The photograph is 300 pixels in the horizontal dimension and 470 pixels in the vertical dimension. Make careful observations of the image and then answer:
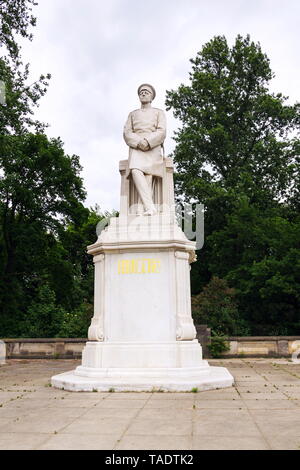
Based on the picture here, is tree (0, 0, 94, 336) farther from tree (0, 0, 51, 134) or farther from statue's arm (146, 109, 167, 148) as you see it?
statue's arm (146, 109, 167, 148)

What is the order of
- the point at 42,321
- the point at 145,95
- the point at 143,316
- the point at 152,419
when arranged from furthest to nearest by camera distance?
1. the point at 42,321
2. the point at 145,95
3. the point at 143,316
4. the point at 152,419

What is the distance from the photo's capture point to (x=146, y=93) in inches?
395

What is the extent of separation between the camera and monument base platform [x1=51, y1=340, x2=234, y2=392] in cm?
710

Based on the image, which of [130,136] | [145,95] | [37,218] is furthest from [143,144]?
[37,218]

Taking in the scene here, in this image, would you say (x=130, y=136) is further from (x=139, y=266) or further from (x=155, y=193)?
(x=139, y=266)

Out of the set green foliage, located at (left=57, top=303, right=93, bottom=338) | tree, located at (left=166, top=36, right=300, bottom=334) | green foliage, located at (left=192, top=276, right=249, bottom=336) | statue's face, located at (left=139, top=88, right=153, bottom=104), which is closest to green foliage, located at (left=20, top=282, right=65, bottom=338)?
green foliage, located at (left=57, top=303, right=93, bottom=338)

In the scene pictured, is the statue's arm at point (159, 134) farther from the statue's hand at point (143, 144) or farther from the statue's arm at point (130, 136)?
the statue's arm at point (130, 136)

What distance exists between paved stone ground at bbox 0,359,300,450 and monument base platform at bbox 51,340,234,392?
0.24m

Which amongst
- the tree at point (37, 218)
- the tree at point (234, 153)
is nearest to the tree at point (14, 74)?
the tree at point (37, 218)

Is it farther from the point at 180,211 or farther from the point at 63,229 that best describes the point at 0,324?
the point at 180,211

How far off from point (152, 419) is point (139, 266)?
3.79m

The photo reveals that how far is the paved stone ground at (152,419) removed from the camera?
4035 mm
